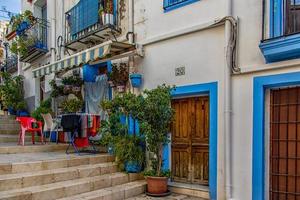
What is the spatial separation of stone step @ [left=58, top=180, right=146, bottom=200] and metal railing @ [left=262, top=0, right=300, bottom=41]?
16.0 feet

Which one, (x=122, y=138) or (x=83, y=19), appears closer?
(x=122, y=138)

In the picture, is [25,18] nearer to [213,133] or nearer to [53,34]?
[53,34]

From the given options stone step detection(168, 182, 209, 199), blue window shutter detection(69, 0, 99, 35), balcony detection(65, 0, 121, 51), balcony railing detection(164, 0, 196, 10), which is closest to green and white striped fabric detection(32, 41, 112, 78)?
balcony detection(65, 0, 121, 51)

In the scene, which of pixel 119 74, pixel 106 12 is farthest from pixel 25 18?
pixel 119 74

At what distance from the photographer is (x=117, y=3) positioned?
33.1ft

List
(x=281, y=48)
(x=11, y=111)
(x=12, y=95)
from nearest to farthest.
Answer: (x=281, y=48)
(x=12, y=95)
(x=11, y=111)

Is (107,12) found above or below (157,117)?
above

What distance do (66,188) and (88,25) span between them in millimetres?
6442

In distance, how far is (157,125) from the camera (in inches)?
299

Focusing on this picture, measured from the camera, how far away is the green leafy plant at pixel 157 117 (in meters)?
7.43

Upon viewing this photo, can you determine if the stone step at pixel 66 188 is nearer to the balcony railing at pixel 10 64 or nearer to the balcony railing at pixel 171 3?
the balcony railing at pixel 171 3

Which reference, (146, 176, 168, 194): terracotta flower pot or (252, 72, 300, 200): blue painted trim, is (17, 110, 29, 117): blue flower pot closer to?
(146, 176, 168, 194): terracotta flower pot

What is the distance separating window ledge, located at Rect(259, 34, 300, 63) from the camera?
5.59 meters

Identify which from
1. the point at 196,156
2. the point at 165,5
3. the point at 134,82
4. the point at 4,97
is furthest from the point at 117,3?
the point at 4,97
